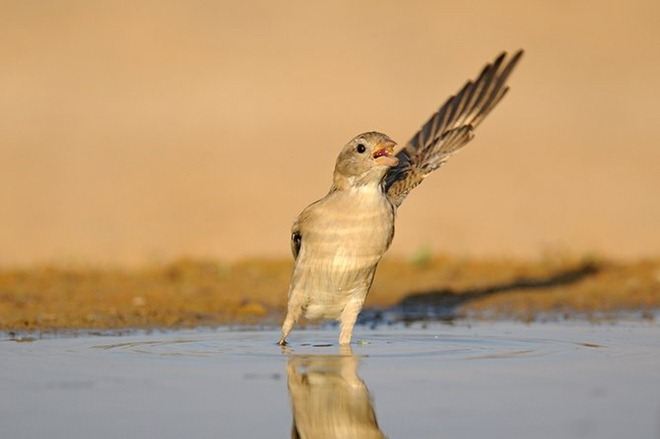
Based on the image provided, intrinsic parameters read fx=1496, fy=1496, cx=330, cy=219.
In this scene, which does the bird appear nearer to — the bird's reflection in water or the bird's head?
the bird's head

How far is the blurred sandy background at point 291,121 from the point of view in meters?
18.6

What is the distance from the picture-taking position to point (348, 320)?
1091 centimetres

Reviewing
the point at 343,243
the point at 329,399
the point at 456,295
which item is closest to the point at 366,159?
the point at 343,243

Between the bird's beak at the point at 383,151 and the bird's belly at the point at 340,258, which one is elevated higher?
the bird's beak at the point at 383,151

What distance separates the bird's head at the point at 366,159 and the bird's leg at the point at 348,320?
901mm

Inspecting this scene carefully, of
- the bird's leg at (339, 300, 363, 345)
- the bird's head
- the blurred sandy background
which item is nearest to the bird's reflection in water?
the bird's leg at (339, 300, 363, 345)

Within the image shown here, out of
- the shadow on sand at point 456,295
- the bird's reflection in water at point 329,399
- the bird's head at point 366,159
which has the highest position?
the bird's head at point 366,159

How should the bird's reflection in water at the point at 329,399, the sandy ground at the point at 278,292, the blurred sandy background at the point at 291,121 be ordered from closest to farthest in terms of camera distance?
the bird's reflection in water at the point at 329,399, the sandy ground at the point at 278,292, the blurred sandy background at the point at 291,121

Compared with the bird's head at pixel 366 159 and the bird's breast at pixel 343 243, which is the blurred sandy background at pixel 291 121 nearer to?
the bird's breast at pixel 343 243

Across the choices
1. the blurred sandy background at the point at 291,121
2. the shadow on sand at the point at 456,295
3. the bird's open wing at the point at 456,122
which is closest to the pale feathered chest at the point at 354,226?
the bird's open wing at the point at 456,122

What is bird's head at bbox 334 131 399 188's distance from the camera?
35.0 ft

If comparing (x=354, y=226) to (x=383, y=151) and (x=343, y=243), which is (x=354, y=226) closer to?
(x=343, y=243)

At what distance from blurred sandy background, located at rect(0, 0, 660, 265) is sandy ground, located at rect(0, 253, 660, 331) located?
3.66ft

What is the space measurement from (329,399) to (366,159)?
8.79 feet
